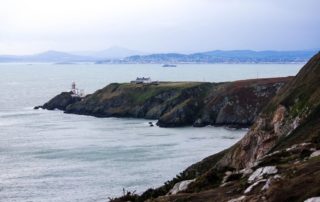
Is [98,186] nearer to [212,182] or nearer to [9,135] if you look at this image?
[212,182]

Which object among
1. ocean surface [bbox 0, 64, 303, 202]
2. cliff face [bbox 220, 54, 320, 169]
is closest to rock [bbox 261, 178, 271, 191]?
cliff face [bbox 220, 54, 320, 169]

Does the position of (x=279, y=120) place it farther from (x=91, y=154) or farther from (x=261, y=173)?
(x=91, y=154)

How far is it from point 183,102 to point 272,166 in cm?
10617

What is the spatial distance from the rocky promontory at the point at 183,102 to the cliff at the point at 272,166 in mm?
55498

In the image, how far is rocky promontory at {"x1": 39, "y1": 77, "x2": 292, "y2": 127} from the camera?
392 ft

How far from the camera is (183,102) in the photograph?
133 meters

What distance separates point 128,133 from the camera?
4141 inches

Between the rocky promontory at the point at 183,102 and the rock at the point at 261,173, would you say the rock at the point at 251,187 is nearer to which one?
the rock at the point at 261,173

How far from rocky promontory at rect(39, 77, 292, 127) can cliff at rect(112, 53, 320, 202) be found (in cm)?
5550

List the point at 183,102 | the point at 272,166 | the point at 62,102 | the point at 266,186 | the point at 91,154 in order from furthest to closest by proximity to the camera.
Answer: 1. the point at 62,102
2. the point at 183,102
3. the point at 91,154
4. the point at 272,166
5. the point at 266,186

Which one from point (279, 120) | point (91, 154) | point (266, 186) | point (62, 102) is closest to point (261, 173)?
point (266, 186)

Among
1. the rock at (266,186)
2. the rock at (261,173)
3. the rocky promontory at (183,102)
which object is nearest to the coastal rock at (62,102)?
the rocky promontory at (183,102)

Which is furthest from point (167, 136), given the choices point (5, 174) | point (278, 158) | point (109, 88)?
point (278, 158)

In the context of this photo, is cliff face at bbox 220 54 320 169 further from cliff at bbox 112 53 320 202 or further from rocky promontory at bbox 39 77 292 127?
rocky promontory at bbox 39 77 292 127
